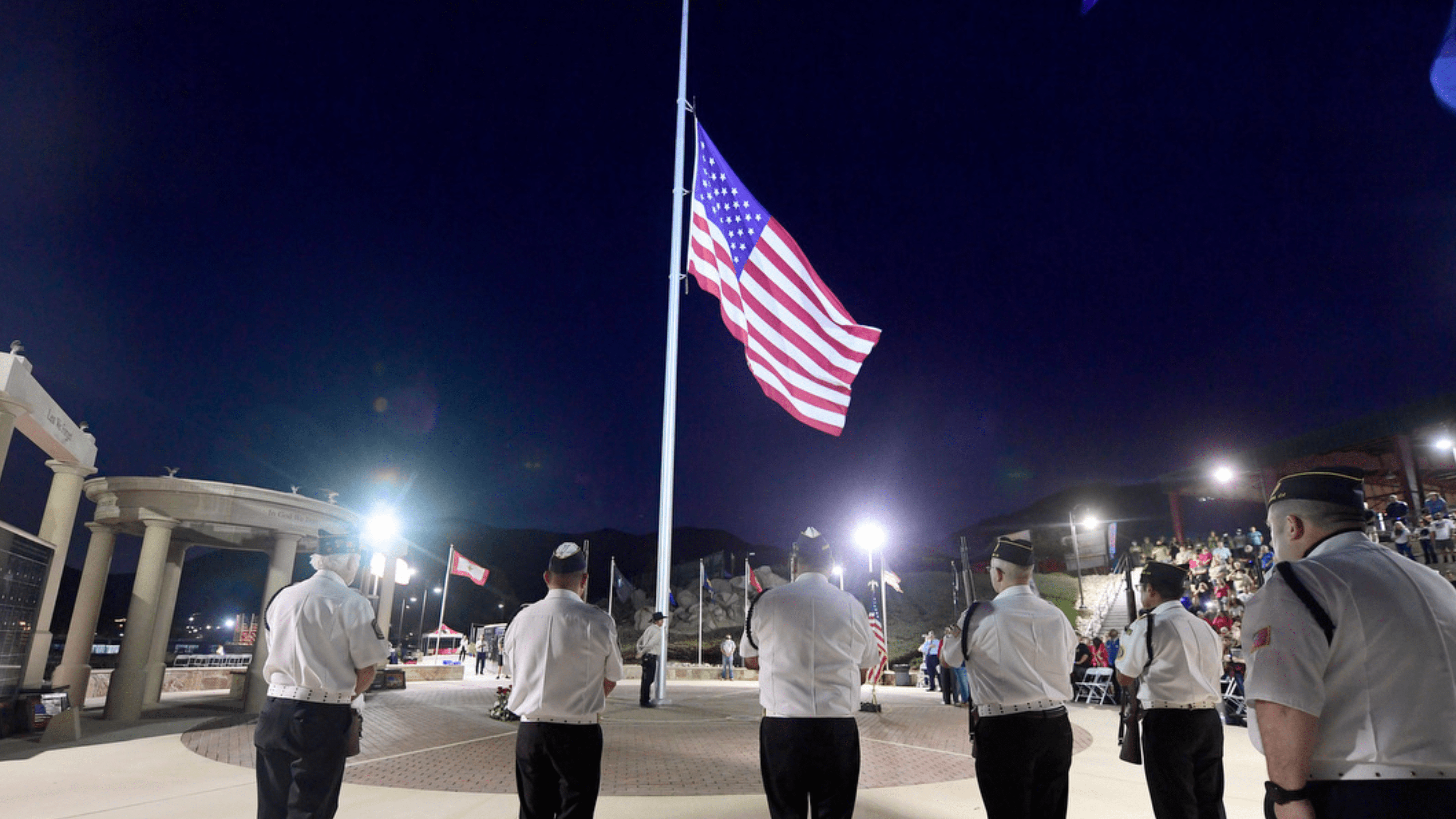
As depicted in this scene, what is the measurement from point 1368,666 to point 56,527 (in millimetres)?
16609

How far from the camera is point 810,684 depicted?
4.11 metres

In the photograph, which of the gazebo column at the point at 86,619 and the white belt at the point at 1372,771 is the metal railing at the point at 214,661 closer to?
the gazebo column at the point at 86,619

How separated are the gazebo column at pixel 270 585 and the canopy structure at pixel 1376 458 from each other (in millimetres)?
31721

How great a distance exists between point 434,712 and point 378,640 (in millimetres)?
9637

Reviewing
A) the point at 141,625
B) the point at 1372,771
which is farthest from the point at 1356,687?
the point at 141,625

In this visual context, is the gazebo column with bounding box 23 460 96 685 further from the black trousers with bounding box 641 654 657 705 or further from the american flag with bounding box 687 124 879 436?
the american flag with bounding box 687 124 879 436

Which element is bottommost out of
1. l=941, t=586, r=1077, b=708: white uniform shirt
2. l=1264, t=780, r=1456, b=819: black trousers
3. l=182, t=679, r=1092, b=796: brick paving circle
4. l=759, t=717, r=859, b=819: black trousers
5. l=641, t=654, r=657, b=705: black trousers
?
l=182, t=679, r=1092, b=796: brick paving circle

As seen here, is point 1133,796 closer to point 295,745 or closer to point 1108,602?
point 295,745

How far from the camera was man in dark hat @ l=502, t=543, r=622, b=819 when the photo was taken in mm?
4051

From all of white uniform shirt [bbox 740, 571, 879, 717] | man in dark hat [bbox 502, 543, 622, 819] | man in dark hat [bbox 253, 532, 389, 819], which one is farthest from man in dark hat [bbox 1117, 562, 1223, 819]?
man in dark hat [bbox 253, 532, 389, 819]

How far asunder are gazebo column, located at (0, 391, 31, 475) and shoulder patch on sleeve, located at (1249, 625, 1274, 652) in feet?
42.9

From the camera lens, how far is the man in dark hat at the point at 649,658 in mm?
13180

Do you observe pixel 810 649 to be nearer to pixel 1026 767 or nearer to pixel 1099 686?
pixel 1026 767

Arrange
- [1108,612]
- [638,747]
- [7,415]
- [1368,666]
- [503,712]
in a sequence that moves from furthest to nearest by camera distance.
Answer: [1108,612], [503,712], [7,415], [638,747], [1368,666]
